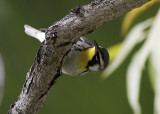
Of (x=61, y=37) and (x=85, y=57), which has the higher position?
(x=85, y=57)

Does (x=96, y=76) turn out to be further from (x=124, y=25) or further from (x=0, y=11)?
(x=0, y=11)

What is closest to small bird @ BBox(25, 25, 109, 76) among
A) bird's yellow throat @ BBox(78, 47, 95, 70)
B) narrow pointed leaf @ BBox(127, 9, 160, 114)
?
bird's yellow throat @ BBox(78, 47, 95, 70)

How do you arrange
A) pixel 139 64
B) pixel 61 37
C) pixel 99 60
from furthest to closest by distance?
pixel 139 64 < pixel 99 60 < pixel 61 37

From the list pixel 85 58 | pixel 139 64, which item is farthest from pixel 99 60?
pixel 139 64

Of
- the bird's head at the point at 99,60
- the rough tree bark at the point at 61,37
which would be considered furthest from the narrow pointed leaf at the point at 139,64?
the rough tree bark at the point at 61,37

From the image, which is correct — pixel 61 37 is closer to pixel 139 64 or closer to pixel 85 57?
pixel 85 57

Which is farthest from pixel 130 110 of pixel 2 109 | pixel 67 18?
pixel 67 18

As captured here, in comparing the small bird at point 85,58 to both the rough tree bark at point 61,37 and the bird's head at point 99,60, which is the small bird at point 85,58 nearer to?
the bird's head at point 99,60

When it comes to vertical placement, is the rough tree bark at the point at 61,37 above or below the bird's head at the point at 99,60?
below
